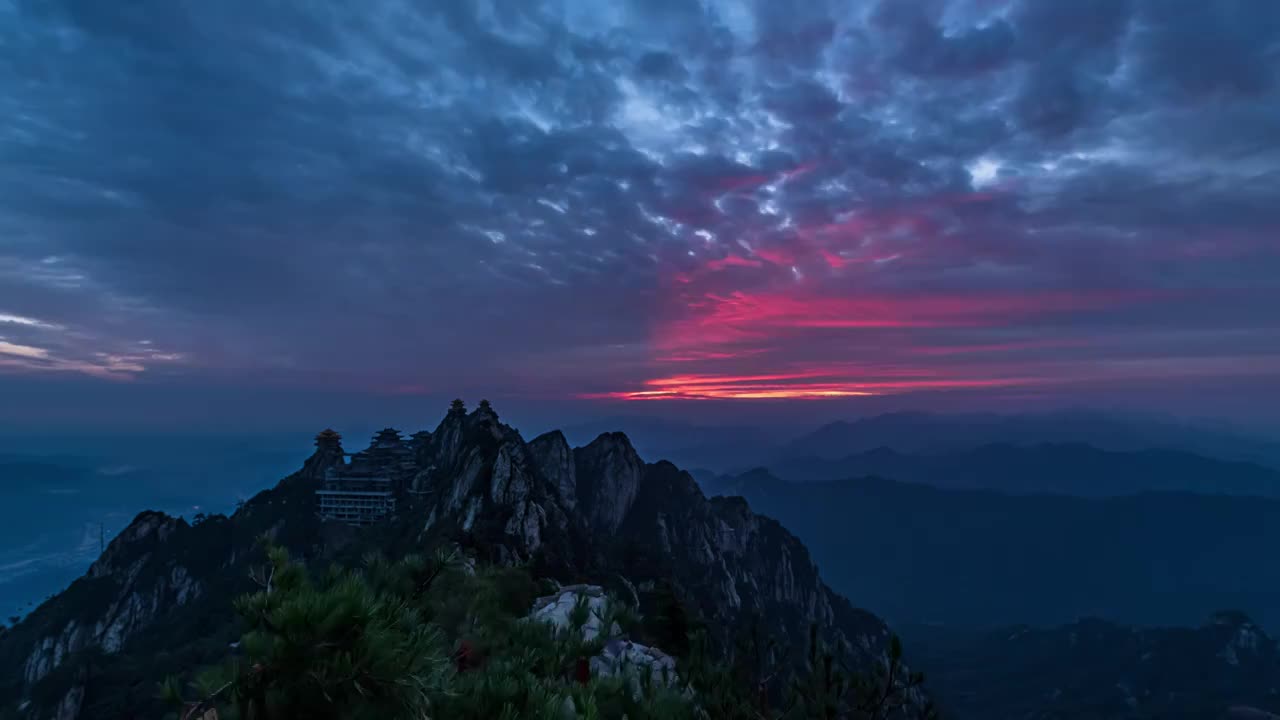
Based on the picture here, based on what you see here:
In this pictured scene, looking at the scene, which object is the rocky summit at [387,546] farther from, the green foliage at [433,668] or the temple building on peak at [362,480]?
the green foliage at [433,668]

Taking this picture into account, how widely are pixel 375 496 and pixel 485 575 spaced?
86249mm

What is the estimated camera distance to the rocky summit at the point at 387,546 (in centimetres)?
5447

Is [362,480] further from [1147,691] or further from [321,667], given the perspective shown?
[1147,691]

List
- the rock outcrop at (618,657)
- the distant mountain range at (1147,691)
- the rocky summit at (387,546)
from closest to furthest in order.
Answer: the rock outcrop at (618,657), the rocky summit at (387,546), the distant mountain range at (1147,691)

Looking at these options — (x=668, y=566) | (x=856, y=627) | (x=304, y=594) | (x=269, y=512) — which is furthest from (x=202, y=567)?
(x=856, y=627)

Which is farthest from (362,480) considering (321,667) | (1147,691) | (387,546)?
(1147,691)

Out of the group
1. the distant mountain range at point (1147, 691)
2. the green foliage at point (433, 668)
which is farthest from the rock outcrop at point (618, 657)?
the distant mountain range at point (1147, 691)

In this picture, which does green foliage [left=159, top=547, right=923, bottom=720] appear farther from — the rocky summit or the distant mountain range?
the distant mountain range

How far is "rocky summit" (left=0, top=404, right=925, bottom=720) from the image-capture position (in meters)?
54.5

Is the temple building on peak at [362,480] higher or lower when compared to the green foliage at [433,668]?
lower

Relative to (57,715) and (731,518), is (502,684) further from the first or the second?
(731,518)

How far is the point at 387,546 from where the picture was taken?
7056 cm

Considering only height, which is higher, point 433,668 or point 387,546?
point 433,668

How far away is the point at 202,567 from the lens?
80.9 metres
